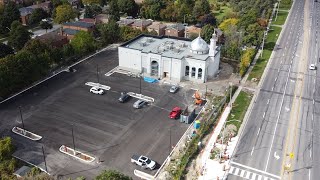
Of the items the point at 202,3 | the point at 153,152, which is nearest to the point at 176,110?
the point at 153,152

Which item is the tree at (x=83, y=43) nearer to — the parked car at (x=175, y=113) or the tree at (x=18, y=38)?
the tree at (x=18, y=38)

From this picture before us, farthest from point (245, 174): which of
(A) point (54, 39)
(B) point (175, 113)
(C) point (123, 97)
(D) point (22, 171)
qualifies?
(A) point (54, 39)

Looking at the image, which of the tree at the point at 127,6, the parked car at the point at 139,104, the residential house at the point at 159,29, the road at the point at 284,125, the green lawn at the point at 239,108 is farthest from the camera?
the tree at the point at 127,6

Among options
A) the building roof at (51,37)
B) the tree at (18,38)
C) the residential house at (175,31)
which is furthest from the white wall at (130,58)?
the tree at (18,38)

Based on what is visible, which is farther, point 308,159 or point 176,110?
point 176,110

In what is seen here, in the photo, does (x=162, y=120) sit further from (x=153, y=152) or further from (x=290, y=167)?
(x=290, y=167)

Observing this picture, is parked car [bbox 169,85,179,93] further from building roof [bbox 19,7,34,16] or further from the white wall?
building roof [bbox 19,7,34,16]
